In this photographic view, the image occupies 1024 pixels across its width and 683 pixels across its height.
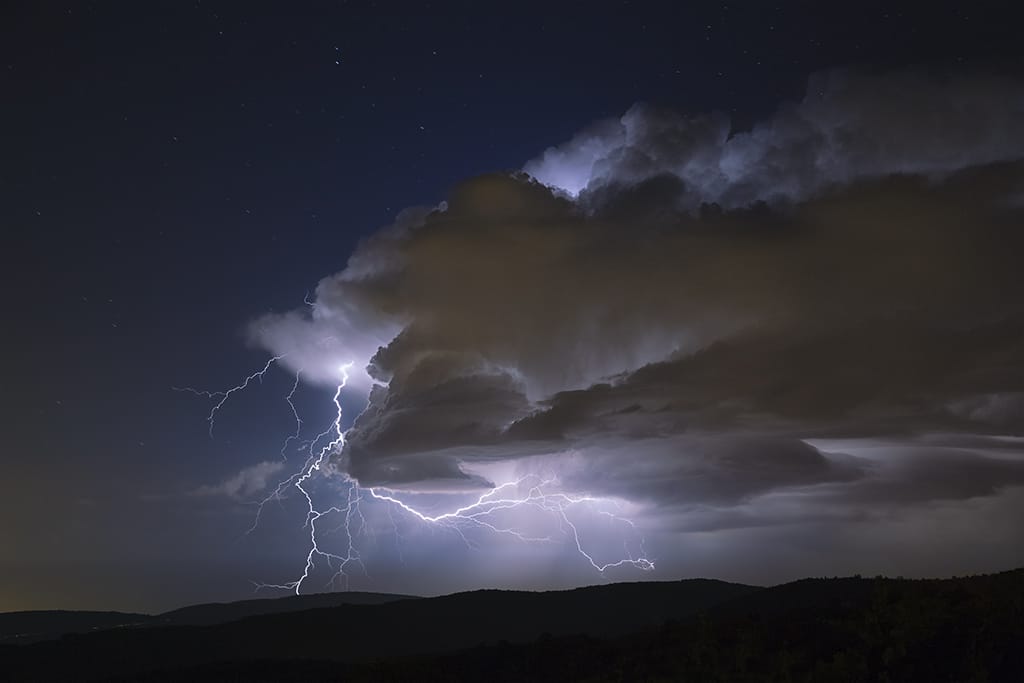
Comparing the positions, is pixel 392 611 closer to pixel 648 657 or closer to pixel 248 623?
pixel 248 623

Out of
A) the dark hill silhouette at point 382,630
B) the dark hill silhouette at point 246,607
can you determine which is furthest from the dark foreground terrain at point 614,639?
the dark hill silhouette at point 246,607

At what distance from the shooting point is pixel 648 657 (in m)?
35.8

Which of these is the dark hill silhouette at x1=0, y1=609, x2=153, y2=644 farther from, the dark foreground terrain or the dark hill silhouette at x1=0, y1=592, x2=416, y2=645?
the dark foreground terrain

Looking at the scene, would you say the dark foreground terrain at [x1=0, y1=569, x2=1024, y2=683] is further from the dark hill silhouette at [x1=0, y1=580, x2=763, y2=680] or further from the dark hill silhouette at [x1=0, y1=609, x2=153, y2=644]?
the dark hill silhouette at [x1=0, y1=609, x2=153, y2=644]

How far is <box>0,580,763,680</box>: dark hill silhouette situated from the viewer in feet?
237

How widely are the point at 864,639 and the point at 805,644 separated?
192 inches

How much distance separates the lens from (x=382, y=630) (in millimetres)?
89188

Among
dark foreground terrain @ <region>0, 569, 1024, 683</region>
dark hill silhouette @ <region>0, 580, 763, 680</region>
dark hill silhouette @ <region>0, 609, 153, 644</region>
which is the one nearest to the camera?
dark foreground terrain @ <region>0, 569, 1024, 683</region>

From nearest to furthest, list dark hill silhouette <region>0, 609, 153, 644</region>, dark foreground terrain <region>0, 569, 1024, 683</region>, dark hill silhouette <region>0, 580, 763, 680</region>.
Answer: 1. dark foreground terrain <region>0, 569, 1024, 683</region>
2. dark hill silhouette <region>0, 580, 763, 680</region>
3. dark hill silhouette <region>0, 609, 153, 644</region>

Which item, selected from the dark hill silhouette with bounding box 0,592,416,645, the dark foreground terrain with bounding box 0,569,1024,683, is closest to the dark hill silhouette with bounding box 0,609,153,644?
the dark hill silhouette with bounding box 0,592,416,645

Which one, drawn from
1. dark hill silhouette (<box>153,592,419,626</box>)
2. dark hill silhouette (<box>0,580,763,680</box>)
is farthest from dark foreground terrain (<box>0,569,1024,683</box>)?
dark hill silhouette (<box>153,592,419,626</box>)

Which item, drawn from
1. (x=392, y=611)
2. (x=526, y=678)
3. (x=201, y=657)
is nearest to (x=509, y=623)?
(x=392, y=611)

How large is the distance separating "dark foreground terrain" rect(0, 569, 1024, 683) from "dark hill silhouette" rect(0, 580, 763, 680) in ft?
0.75

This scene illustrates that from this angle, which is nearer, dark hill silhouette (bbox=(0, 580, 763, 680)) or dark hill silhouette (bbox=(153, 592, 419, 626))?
dark hill silhouette (bbox=(0, 580, 763, 680))
